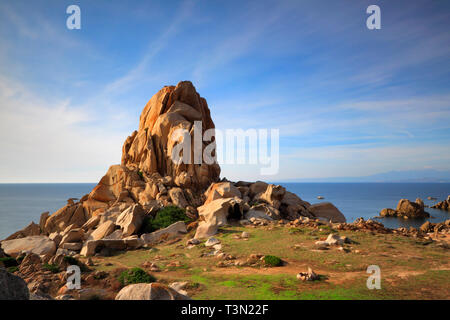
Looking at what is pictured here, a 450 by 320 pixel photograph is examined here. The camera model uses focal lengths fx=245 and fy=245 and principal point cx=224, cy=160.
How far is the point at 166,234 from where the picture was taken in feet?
82.1

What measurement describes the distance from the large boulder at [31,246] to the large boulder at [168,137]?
16.1 meters

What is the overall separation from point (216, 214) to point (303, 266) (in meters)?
13.0

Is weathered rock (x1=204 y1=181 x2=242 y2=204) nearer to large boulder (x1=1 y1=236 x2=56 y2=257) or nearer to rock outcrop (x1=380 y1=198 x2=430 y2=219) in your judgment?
large boulder (x1=1 y1=236 x2=56 y2=257)

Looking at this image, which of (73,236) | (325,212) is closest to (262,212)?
(325,212)

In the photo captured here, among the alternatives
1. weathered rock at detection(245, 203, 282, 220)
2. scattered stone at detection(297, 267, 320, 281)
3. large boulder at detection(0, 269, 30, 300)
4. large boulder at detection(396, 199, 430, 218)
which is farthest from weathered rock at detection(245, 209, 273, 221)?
large boulder at detection(396, 199, 430, 218)

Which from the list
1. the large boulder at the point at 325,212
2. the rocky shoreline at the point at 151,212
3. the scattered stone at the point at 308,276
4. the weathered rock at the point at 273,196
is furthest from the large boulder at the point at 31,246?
the large boulder at the point at 325,212

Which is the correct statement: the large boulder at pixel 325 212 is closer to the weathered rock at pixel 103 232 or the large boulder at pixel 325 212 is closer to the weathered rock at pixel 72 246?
the weathered rock at pixel 103 232

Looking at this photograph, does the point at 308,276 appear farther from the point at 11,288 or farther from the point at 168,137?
the point at 168,137

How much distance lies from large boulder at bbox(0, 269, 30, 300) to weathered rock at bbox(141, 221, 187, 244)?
17548 millimetres

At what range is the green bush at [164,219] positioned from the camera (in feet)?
90.4

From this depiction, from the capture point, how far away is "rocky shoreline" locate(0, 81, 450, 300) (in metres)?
17.2

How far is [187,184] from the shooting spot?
36312 millimetres

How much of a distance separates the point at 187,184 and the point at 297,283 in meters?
26.1
